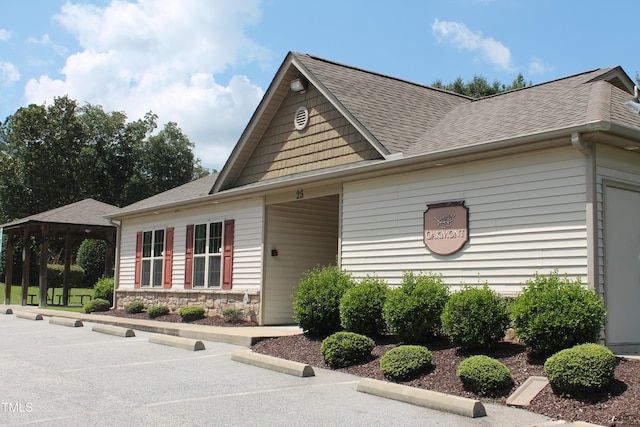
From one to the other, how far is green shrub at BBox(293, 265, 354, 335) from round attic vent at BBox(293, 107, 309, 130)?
4.44 metres

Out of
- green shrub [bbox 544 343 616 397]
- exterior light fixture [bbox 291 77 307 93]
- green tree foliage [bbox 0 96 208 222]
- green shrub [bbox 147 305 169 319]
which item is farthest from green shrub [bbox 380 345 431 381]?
green tree foliage [bbox 0 96 208 222]

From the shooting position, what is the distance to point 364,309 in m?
10.9

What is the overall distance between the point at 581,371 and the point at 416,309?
322 cm

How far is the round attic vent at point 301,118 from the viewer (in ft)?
49.5

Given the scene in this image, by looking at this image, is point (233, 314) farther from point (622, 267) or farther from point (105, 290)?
point (622, 267)

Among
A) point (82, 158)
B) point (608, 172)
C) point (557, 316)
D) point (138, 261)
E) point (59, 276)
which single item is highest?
point (82, 158)

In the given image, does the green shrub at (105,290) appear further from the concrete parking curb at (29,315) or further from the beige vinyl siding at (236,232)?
the concrete parking curb at (29,315)

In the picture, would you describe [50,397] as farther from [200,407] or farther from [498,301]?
[498,301]

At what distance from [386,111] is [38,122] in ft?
127

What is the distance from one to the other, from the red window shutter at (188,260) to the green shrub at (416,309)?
9.01 meters

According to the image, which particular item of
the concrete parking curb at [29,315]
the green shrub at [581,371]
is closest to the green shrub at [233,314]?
the concrete parking curb at [29,315]

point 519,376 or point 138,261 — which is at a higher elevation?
point 138,261

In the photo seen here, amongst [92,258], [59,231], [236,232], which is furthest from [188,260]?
[92,258]

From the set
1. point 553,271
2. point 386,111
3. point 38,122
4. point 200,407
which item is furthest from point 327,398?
point 38,122
